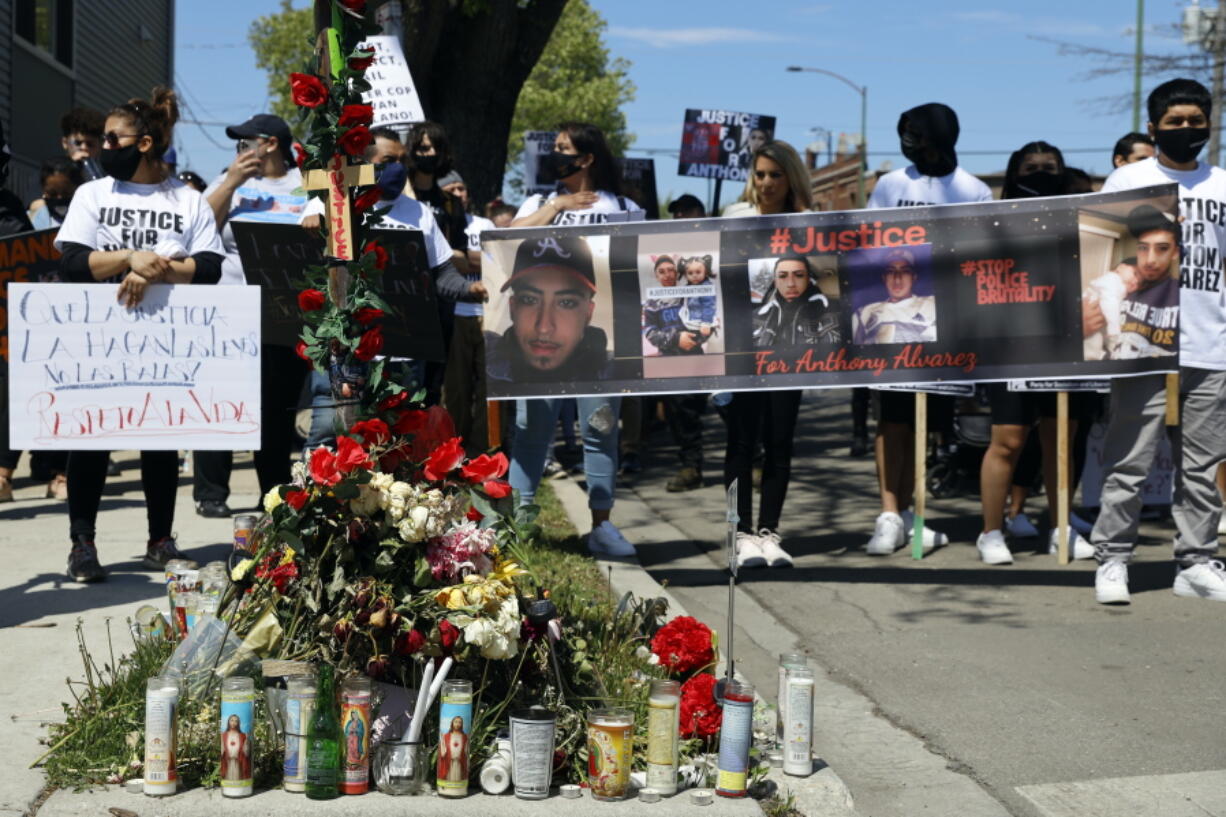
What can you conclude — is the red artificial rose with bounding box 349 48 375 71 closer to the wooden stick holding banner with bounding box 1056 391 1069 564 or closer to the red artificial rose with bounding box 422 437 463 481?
the red artificial rose with bounding box 422 437 463 481

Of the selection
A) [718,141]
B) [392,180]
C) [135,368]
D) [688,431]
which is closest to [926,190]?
[392,180]

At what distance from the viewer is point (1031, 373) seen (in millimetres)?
6758

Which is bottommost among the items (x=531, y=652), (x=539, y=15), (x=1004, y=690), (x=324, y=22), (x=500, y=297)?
(x=1004, y=690)

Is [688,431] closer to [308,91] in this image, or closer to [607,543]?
[607,543]

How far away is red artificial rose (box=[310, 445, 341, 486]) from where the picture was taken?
13.1 feet

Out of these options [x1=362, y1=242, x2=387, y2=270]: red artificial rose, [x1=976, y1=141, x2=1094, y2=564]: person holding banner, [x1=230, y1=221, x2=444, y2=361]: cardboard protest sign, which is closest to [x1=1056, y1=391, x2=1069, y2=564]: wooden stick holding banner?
[x1=976, y1=141, x2=1094, y2=564]: person holding banner

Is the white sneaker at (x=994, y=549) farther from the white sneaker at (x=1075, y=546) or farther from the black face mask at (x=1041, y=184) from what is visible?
the black face mask at (x=1041, y=184)

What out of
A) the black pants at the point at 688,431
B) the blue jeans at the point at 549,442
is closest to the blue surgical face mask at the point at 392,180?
the blue jeans at the point at 549,442

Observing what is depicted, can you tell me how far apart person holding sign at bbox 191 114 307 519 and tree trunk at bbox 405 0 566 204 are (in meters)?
5.21

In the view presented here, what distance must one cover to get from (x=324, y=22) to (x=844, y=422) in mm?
13552

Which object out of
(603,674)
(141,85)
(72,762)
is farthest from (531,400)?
(141,85)

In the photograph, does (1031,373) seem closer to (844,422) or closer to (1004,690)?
(1004,690)

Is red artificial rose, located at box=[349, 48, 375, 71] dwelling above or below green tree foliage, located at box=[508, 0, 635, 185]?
below

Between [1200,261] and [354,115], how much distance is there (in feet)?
13.8
